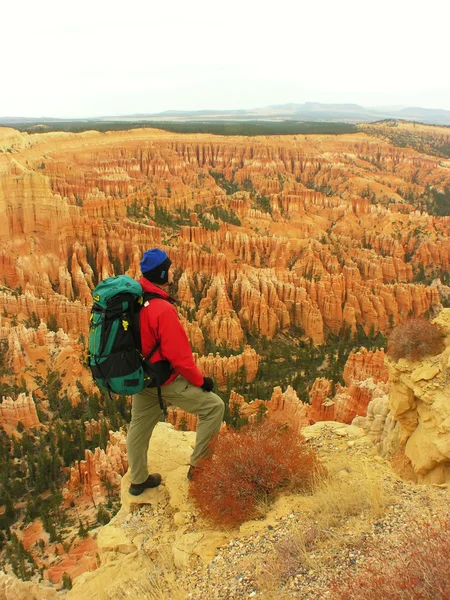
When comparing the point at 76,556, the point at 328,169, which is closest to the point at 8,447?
the point at 76,556

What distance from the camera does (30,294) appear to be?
2353cm

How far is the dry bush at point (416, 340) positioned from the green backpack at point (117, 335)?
13.5ft

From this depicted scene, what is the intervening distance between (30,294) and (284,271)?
57.6 feet

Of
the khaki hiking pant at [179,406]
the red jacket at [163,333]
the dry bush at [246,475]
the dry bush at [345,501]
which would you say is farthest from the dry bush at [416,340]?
the red jacket at [163,333]

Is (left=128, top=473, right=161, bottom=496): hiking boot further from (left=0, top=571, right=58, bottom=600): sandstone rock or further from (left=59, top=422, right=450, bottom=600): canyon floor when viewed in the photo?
(left=0, top=571, right=58, bottom=600): sandstone rock

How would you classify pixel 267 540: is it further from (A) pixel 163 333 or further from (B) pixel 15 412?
(B) pixel 15 412

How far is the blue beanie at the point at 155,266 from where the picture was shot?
12.8 ft

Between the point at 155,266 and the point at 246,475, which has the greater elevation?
the point at 155,266

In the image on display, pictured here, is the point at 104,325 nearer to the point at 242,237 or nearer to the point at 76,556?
the point at 76,556

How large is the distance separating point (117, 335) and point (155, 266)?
731mm

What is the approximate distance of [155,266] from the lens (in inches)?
153

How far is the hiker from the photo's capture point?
150 inches

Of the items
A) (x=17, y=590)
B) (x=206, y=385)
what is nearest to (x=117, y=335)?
(x=206, y=385)

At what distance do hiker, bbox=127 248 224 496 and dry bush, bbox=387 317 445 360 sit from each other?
3.28 meters
